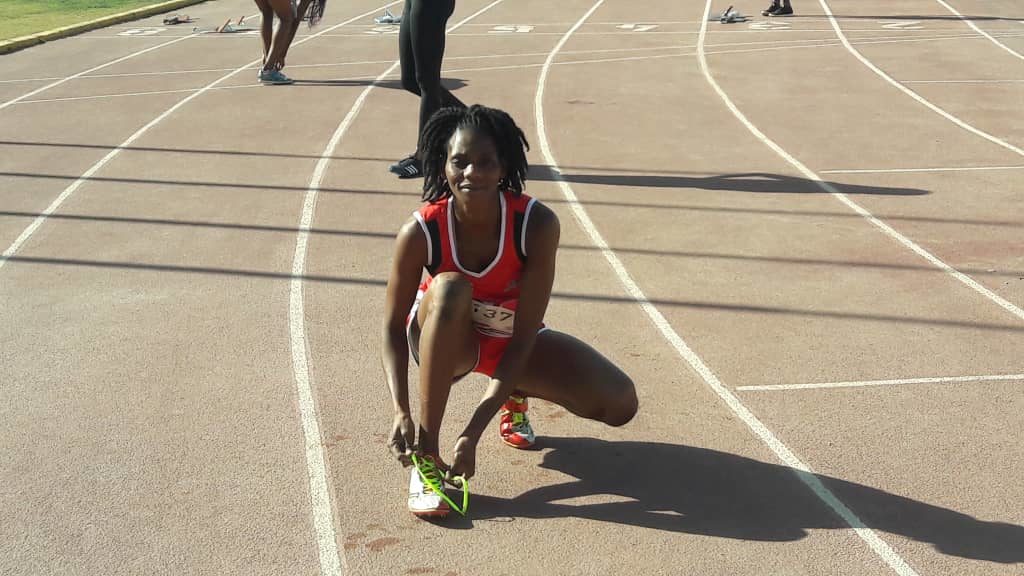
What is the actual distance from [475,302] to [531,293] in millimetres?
234

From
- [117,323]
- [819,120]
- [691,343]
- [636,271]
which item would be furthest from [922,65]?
[117,323]

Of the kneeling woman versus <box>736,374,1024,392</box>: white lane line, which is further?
<box>736,374,1024,392</box>: white lane line

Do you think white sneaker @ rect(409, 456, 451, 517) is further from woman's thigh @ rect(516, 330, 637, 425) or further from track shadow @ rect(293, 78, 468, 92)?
track shadow @ rect(293, 78, 468, 92)

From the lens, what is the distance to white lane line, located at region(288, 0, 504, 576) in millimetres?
3754

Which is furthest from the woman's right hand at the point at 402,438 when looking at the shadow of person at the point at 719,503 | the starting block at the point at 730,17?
the starting block at the point at 730,17

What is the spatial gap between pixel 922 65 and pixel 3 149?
33.6 feet

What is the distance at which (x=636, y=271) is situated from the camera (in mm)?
6637

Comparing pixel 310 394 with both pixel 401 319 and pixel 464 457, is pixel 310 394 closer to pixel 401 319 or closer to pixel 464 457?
pixel 401 319

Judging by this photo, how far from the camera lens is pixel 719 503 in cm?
401

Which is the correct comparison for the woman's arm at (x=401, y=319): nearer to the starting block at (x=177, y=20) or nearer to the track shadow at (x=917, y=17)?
the starting block at (x=177, y=20)

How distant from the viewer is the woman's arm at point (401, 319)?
152 inches

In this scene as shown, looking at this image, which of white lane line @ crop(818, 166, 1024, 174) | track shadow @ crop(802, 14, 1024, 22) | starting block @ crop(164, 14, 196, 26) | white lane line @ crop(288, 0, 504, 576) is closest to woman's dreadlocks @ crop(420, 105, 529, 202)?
white lane line @ crop(288, 0, 504, 576)

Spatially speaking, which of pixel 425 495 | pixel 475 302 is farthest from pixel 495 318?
pixel 425 495

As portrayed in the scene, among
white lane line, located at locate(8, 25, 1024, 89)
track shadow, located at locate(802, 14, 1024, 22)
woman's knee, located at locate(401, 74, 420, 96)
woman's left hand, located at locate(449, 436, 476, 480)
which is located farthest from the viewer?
track shadow, located at locate(802, 14, 1024, 22)
